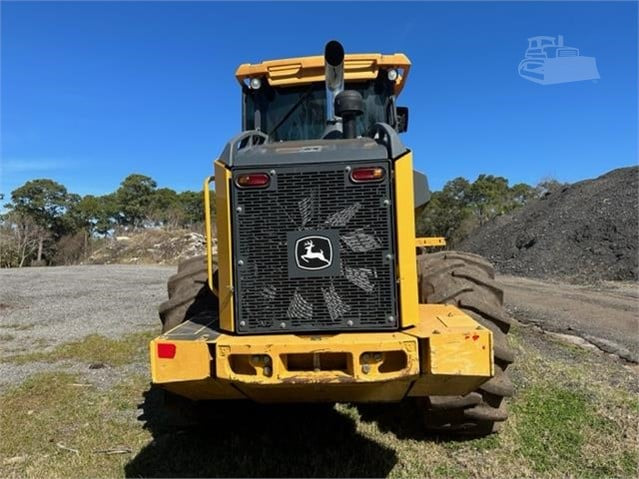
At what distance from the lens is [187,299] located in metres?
4.49

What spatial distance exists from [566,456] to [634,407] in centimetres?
125

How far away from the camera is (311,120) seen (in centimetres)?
504

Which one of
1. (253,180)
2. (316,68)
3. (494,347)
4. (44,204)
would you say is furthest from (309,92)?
(44,204)

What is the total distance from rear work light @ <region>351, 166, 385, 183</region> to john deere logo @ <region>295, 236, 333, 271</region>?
40 centimetres

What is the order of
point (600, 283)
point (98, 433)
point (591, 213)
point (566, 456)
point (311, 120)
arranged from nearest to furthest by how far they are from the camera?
point (566, 456), point (98, 433), point (311, 120), point (600, 283), point (591, 213)

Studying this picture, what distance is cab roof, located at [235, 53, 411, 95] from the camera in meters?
5.03

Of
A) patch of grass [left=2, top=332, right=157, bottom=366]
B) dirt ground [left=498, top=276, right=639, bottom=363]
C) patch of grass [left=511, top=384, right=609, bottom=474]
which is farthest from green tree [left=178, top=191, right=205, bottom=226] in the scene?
patch of grass [left=511, top=384, right=609, bottom=474]

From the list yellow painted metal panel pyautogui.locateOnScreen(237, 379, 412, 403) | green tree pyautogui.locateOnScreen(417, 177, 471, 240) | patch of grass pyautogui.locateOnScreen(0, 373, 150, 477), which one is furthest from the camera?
green tree pyautogui.locateOnScreen(417, 177, 471, 240)

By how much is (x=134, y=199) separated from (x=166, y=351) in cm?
4798

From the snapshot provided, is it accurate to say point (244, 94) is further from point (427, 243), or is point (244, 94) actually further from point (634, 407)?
point (634, 407)

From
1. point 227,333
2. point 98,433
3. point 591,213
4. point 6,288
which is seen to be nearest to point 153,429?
point 98,433

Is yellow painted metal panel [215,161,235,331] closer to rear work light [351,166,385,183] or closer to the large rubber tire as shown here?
rear work light [351,166,385,183]

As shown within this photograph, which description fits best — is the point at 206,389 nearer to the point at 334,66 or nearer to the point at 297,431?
the point at 297,431

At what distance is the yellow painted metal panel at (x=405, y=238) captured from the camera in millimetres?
3359
